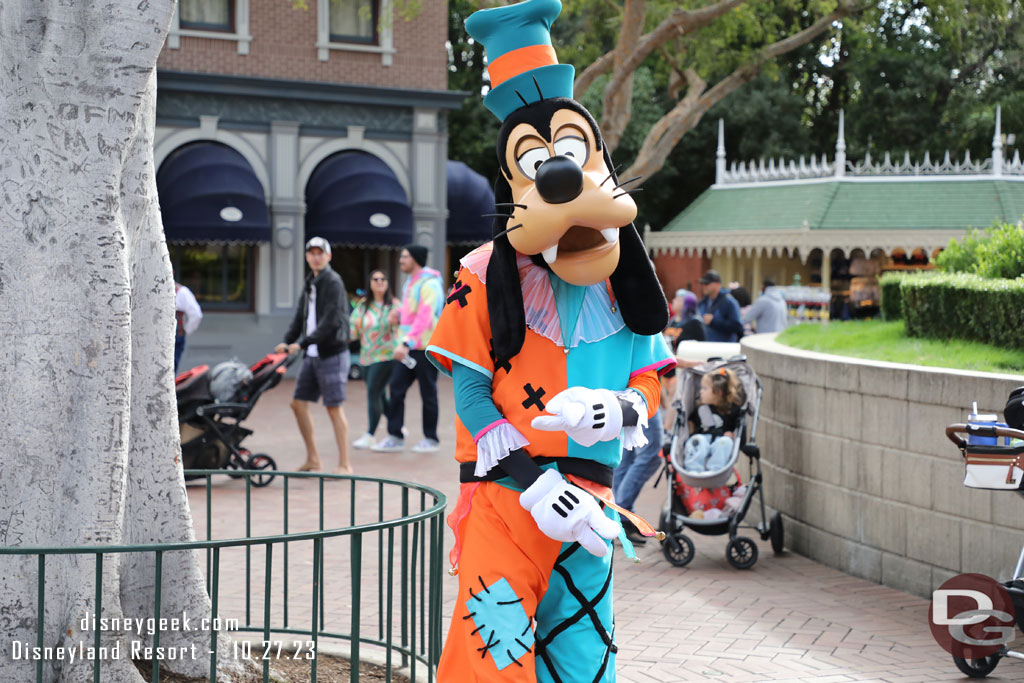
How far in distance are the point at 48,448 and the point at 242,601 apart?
2.65 m

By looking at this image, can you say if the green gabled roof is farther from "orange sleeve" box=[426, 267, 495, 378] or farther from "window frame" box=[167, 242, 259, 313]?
"orange sleeve" box=[426, 267, 495, 378]

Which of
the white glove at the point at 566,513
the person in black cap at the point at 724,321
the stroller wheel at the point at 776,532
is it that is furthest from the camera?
the person in black cap at the point at 724,321

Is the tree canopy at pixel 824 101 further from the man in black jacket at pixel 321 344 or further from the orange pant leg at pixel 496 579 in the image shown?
the orange pant leg at pixel 496 579

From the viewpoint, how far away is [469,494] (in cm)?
330

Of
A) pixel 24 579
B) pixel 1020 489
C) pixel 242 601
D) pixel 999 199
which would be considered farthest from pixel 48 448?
pixel 999 199

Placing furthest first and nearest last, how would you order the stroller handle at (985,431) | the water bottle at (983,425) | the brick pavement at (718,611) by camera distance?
the brick pavement at (718,611)
the water bottle at (983,425)
the stroller handle at (985,431)

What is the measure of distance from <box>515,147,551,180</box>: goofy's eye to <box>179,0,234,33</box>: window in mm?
17295

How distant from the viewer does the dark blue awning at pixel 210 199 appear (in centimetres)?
1847

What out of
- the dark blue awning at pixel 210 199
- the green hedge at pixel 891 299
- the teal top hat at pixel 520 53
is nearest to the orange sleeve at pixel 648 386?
the teal top hat at pixel 520 53

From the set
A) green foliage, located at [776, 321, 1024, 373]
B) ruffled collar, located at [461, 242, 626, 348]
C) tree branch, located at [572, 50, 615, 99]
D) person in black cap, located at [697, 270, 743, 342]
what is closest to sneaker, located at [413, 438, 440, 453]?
person in black cap, located at [697, 270, 743, 342]

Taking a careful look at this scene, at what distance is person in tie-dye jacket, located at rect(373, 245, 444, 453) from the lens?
10.4 meters

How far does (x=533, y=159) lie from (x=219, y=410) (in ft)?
20.3

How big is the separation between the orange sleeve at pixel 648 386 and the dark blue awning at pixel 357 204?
53.4 feet

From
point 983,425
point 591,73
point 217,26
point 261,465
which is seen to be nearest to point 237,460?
point 261,465
